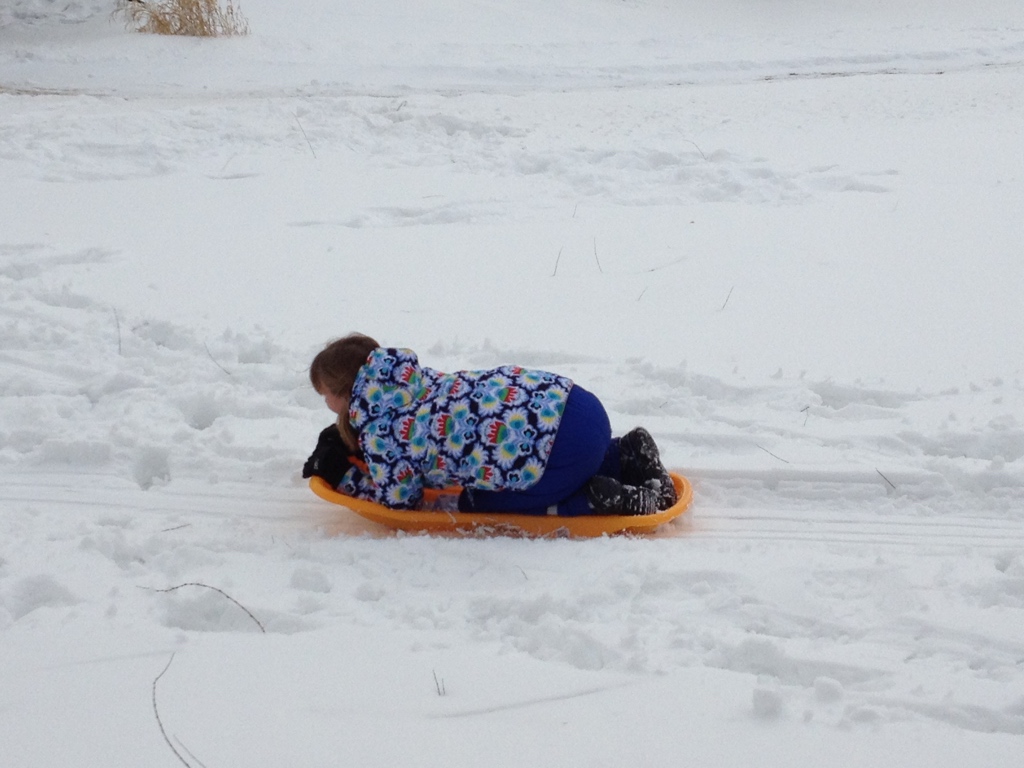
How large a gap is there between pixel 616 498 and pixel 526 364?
1.31m

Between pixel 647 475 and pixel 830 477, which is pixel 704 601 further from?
pixel 830 477

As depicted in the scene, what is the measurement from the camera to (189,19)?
10906 mm

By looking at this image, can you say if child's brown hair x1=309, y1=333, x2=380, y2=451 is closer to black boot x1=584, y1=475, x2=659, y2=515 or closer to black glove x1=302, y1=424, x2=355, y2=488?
black glove x1=302, y1=424, x2=355, y2=488

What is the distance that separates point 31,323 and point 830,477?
3.61m

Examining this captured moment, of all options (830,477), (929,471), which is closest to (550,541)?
(830,477)

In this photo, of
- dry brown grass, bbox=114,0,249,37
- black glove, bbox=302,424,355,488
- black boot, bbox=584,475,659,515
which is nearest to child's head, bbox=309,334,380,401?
black glove, bbox=302,424,355,488

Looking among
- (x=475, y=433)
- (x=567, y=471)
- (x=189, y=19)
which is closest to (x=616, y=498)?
(x=567, y=471)

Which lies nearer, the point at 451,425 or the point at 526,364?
the point at 451,425

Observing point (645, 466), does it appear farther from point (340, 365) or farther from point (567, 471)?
point (340, 365)

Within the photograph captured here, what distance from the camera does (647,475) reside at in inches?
134

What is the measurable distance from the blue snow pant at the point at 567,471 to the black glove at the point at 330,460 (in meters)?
0.47

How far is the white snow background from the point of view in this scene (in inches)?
90.8

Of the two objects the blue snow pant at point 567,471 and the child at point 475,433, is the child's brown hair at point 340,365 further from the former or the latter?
the blue snow pant at point 567,471

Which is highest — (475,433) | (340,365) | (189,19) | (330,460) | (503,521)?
(189,19)
